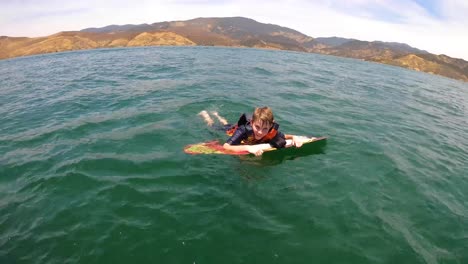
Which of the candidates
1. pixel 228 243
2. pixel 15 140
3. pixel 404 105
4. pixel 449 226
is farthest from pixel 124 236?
pixel 404 105

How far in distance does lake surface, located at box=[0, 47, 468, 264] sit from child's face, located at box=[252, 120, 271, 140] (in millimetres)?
796

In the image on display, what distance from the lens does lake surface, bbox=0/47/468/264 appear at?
639 centimetres

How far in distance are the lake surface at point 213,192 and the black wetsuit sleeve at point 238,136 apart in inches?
22.6

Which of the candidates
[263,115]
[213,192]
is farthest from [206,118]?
[213,192]

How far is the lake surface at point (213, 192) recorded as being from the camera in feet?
21.0

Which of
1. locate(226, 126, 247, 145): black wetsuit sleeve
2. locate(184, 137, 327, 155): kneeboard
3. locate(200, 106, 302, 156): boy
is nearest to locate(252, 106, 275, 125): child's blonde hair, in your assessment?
locate(200, 106, 302, 156): boy

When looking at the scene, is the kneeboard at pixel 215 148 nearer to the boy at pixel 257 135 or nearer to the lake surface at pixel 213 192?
the boy at pixel 257 135

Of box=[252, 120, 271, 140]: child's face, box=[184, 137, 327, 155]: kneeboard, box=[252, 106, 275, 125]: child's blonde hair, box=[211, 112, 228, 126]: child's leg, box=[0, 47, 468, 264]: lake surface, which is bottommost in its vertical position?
box=[0, 47, 468, 264]: lake surface

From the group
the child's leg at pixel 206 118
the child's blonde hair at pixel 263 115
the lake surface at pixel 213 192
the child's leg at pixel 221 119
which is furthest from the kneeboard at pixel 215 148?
the child's leg at pixel 221 119

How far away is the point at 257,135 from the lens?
9727 mm

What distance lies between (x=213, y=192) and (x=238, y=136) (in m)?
2.36

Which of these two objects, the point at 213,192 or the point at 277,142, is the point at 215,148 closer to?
the point at 277,142

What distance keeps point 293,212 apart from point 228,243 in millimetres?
1919

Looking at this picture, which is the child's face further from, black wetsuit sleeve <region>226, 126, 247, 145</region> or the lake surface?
the lake surface
